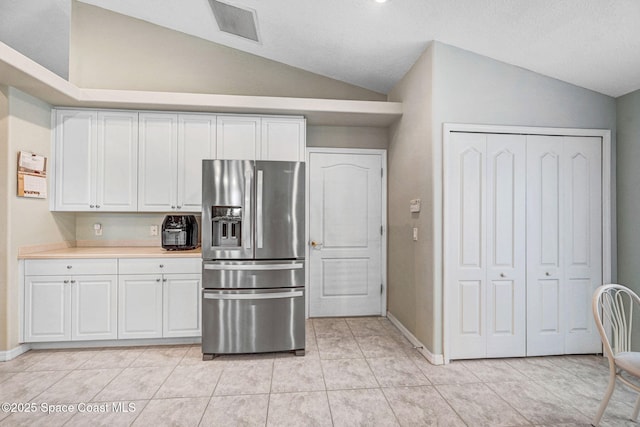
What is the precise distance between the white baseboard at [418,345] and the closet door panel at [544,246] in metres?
0.89

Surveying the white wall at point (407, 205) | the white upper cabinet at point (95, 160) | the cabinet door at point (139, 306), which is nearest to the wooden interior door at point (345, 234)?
the white wall at point (407, 205)

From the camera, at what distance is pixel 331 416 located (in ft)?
7.01

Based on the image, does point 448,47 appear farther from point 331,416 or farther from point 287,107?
point 331,416

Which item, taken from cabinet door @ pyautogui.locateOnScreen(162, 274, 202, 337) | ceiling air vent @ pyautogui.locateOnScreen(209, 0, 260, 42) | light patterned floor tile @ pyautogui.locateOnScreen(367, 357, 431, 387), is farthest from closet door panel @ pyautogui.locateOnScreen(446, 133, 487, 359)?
cabinet door @ pyautogui.locateOnScreen(162, 274, 202, 337)

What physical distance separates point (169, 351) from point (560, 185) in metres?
4.02

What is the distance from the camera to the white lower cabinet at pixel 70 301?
3053mm

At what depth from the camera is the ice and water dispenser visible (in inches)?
117

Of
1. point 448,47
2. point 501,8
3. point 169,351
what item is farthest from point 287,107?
point 169,351

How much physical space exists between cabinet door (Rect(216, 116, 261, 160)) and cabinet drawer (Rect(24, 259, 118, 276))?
5.04 ft

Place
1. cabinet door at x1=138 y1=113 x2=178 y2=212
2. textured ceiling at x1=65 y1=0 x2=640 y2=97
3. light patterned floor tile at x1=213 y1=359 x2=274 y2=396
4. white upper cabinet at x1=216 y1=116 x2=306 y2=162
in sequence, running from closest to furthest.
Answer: textured ceiling at x1=65 y1=0 x2=640 y2=97 < light patterned floor tile at x1=213 y1=359 x2=274 y2=396 < cabinet door at x1=138 y1=113 x2=178 y2=212 < white upper cabinet at x1=216 y1=116 x2=306 y2=162

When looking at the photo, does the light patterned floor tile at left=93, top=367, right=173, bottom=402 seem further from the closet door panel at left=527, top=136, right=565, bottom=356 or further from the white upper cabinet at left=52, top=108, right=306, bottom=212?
the closet door panel at left=527, top=136, right=565, bottom=356

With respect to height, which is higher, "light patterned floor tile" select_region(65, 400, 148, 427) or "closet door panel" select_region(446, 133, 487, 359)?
"closet door panel" select_region(446, 133, 487, 359)

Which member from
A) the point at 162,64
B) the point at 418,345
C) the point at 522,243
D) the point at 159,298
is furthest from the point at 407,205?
the point at 162,64

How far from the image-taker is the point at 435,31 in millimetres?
2777
